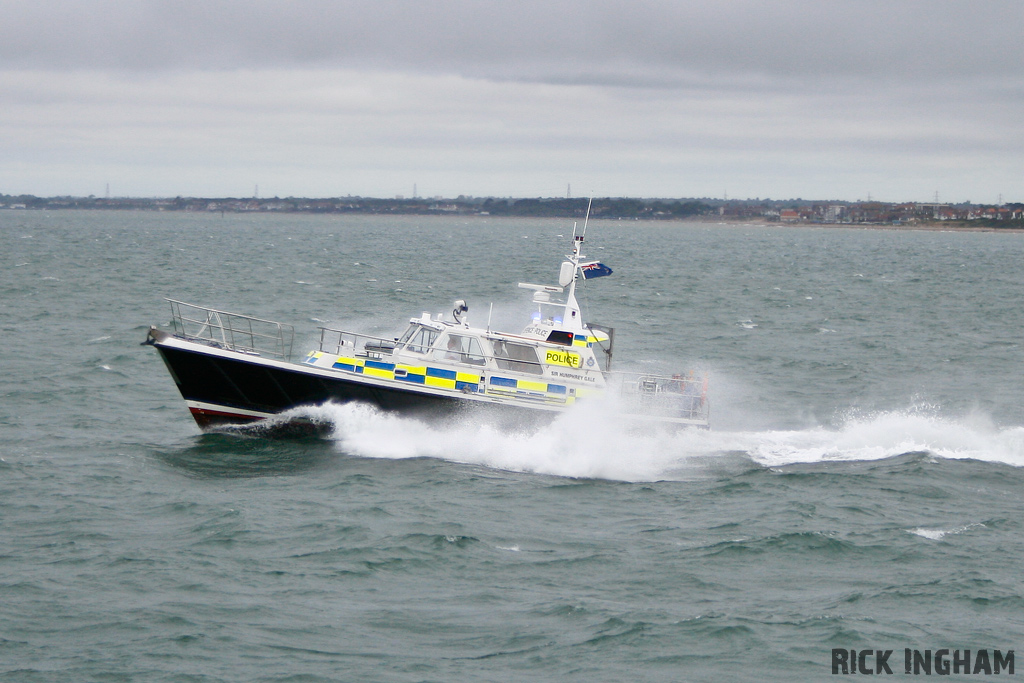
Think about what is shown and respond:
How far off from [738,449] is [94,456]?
1306cm

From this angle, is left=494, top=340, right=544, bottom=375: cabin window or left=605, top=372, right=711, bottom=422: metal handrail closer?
left=494, top=340, right=544, bottom=375: cabin window

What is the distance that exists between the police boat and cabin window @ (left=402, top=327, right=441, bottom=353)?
0.02 m

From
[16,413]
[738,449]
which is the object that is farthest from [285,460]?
[738,449]

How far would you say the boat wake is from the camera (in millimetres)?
20766

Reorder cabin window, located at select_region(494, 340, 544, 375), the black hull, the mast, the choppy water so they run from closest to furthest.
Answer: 1. the choppy water
2. the black hull
3. cabin window, located at select_region(494, 340, 544, 375)
4. the mast

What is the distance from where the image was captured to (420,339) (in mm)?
22062

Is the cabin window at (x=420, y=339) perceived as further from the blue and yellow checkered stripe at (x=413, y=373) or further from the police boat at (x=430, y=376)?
the blue and yellow checkered stripe at (x=413, y=373)

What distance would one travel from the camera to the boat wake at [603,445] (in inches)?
818

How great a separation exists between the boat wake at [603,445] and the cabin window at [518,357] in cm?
125

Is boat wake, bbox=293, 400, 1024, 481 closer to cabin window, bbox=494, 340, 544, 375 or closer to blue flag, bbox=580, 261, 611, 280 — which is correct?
cabin window, bbox=494, 340, 544, 375

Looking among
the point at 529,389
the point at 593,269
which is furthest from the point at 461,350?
the point at 593,269

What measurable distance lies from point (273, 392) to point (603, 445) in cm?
686

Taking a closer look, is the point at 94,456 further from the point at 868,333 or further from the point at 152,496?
the point at 868,333

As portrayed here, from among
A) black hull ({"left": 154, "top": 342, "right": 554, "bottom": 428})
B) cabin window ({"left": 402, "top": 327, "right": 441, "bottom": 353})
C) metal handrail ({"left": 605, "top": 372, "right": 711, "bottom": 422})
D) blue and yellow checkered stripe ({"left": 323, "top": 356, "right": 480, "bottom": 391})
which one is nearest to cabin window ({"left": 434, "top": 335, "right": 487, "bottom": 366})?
cabin window ({"left": 402, "top": 327, "right": 441, "bottom": 353})
